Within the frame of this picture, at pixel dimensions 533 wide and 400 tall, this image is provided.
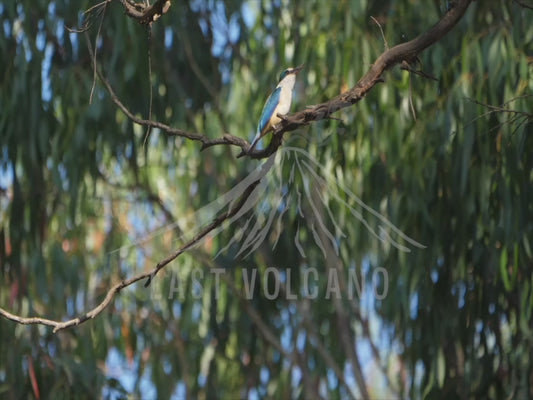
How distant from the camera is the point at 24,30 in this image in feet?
16.3

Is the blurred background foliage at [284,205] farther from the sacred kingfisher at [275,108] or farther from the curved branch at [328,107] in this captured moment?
the curved branch at [328,107]

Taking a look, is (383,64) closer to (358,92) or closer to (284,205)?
(358,92)

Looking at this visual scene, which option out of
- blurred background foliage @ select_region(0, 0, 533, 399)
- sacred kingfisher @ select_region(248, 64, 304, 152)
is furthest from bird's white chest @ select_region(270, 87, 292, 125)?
blurred background foliage @ select_region(0, 0, 533, 399)

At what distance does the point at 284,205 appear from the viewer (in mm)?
5344

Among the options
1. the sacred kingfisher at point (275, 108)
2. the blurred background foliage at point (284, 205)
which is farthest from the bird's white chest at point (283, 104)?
the blurred background foliage at point (284, 205)

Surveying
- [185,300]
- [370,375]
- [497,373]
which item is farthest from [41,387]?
[370,375]

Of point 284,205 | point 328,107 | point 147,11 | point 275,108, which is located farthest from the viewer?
point 284,205

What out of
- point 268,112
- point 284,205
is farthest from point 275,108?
point 284,205

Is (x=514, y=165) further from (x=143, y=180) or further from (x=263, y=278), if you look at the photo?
(x=143, y=180)

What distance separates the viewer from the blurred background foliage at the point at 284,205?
4473 millimetres

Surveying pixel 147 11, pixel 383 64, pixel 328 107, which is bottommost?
pixel 328 107

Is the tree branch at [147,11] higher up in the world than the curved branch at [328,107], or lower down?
higher up

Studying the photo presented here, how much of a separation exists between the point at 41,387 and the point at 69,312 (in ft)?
3.95

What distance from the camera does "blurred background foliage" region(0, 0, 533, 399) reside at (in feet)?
14.7
